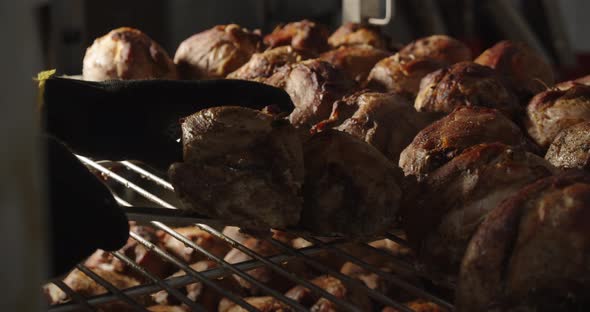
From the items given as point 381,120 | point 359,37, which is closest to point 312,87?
point 381,120

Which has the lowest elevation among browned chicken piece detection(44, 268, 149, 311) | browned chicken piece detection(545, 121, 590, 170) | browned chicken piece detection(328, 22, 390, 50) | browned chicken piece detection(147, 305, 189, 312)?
browned chicken piece detection(147, 305, 189, 312)

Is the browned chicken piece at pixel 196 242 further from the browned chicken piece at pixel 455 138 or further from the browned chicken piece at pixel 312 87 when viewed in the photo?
the browned chicken piece at pixel 455 138

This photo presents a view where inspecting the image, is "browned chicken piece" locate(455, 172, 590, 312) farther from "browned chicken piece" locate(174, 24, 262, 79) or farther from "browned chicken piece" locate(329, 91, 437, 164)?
"browned chicken piece" locate(174, 24, 262, 79)

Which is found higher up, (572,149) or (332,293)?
(572,149)

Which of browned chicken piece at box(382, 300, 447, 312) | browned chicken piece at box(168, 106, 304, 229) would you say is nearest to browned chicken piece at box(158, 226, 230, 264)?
browned chicken piece at box(382, 300, 447, 312)

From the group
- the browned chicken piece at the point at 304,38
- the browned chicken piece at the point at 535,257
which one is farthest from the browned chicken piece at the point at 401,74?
the browned chicken piece at the point at 535,257

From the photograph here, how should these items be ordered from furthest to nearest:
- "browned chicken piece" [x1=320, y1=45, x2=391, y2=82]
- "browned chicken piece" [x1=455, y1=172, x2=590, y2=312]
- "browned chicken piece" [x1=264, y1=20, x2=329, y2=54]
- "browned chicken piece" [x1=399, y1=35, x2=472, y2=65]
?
"browned chicken piece" [x1=264, y1=20, x2=329, y2=54] → "browned chicken piece" [x1=399, y1=35, x2=472, y2=65] → "browned chicken piece" [x1=320, y1=45, x2=391, y2=82] → "browned chicken piece" [x1=455, y1=172, x2=590, y2=312]

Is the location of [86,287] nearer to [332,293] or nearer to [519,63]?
[332,293]

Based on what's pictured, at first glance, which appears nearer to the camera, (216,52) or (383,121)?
(383,121)
